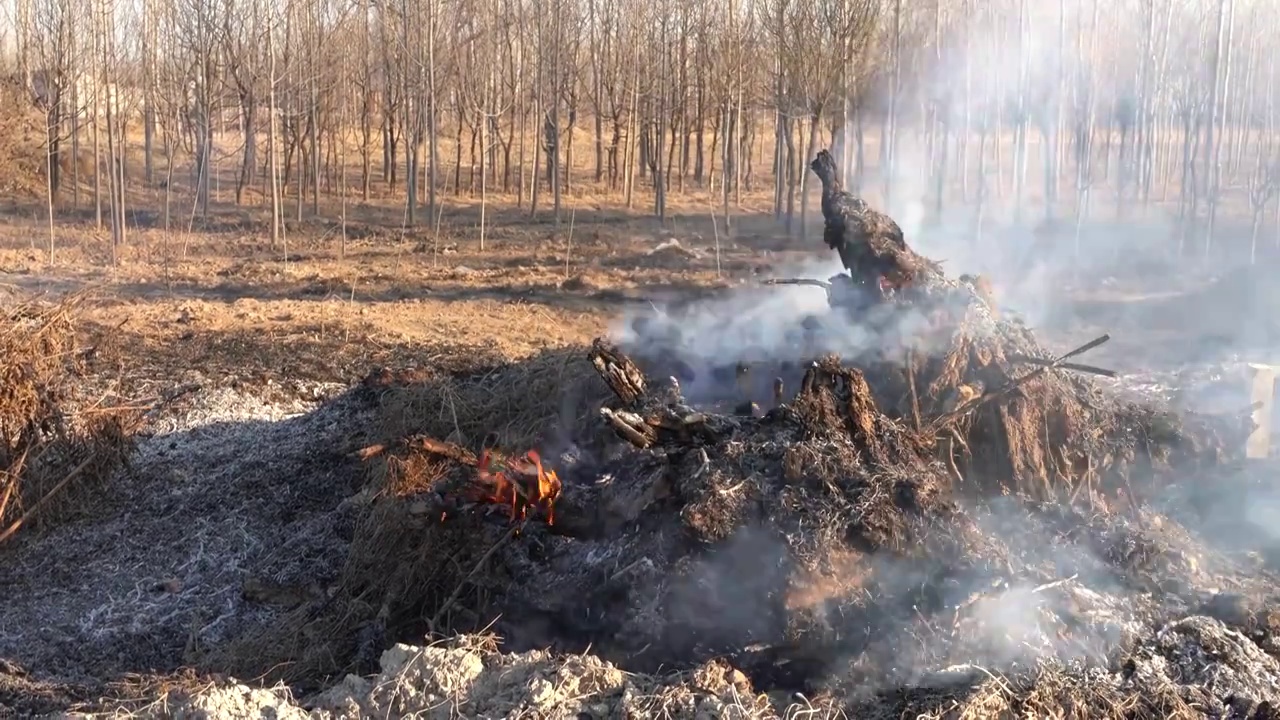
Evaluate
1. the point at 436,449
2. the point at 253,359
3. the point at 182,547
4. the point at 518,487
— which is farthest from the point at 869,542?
the point at 253,359

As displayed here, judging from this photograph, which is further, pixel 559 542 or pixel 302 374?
pixel 302 374

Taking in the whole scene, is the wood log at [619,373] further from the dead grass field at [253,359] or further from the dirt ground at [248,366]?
the dirt ground at [248,366]

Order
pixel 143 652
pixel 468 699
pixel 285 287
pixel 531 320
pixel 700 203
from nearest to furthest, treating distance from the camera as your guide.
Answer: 1. pixel 468 699
2. pixel 143 652
3. pixel 531 320
4. pixel 285 287
5. pixel 700 203

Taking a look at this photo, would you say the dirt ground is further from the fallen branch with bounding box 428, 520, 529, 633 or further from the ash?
the fallen branch with bounding box 428, 520, 529, 633

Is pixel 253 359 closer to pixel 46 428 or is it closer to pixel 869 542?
pixel 46 428

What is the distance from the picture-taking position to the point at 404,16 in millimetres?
23594

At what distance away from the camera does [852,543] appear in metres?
6.05

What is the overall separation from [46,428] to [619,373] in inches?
176

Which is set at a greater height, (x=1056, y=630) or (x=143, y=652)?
(x=1056, y=630)

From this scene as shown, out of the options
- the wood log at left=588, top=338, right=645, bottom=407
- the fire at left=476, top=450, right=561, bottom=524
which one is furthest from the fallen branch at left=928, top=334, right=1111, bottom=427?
the fire at left=476, top=450, right=561, bottom=524

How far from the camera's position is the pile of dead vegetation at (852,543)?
567cm

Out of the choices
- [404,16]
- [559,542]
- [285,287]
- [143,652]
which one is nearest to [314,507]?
[143,652]

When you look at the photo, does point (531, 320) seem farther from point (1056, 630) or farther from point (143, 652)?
point (1056, 630)

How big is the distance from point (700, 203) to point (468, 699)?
27.9 m
